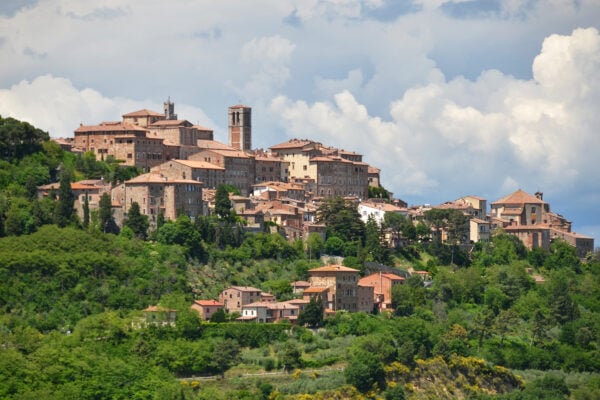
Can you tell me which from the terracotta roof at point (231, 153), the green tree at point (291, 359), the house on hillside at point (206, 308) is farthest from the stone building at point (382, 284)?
the terracotta roof at point (231, 153)

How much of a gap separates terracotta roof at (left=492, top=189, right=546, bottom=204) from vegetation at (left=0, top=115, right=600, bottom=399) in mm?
14725

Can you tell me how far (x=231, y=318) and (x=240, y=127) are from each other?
33.0m

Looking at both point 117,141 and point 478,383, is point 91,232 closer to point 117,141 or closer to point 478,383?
point 117,141

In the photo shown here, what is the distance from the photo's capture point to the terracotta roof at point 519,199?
389 ft

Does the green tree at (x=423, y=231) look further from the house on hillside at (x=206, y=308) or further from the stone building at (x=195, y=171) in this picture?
the house on hillside at (x=206, y=308)

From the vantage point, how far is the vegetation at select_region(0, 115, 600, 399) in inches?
3022

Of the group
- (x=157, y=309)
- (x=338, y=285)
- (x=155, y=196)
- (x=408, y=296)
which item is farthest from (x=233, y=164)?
(x=157, y=309)

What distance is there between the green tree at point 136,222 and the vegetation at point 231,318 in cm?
8

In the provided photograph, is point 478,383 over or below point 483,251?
below

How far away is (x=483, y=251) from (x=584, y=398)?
2544 cm

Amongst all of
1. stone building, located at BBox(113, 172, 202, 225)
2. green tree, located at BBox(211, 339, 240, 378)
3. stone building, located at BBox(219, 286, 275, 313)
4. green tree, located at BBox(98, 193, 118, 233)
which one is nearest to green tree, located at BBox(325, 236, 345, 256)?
stone building, located at BBox(113, 172, 202, 225)

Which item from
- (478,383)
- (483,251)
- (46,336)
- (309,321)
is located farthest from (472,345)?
(46,336)

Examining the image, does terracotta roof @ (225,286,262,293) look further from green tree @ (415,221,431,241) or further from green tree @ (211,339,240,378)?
green tree @ (415,221,431,241)

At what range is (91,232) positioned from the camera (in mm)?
88375
